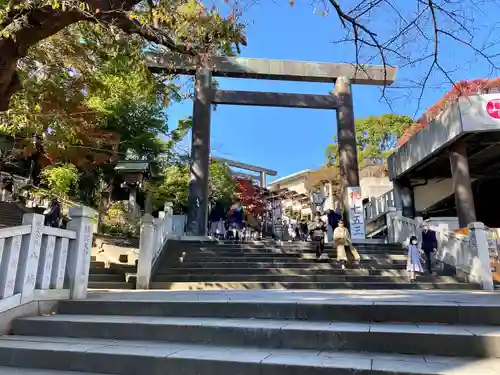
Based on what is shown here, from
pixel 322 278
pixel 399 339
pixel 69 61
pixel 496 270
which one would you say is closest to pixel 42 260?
pixel 69 61

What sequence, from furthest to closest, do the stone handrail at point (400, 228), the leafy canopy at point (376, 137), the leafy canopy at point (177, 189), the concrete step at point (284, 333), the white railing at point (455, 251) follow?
1. the leafy canopy at point (376, 137)
2. the leafy canopy at point (177, 189)
3. the stone handrail at point (400, 228)
4. the white railing at point (455, 251)
5. the concrete step at point (284, 333)

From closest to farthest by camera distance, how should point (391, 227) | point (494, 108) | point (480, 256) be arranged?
point (480, 256), point (494, 108), point (391, 227)

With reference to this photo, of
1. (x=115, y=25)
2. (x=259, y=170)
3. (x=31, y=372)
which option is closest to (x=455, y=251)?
(x=115, y=25)

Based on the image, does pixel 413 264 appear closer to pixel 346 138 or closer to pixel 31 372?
pixel 31 372

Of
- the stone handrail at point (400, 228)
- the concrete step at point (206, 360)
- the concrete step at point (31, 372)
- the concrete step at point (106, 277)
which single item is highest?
the stone handrail at point (400, 228)

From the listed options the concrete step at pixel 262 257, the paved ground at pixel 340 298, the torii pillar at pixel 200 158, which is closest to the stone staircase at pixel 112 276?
the concrete step at pixel 262 257

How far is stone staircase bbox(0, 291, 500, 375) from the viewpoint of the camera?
2.88 metres

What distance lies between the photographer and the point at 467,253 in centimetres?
887

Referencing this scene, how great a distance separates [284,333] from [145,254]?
230 inches

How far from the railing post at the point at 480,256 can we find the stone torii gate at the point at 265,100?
20.8 feet

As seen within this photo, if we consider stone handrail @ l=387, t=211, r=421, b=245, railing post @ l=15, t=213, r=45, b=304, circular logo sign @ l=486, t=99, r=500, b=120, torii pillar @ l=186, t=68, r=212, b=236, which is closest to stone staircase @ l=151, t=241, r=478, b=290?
stone handrail @ l=387, t=211, r=421, b=245

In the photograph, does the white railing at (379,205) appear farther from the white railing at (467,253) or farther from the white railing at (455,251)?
the white railing at (455,251)

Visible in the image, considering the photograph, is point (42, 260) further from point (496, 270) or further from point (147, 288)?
point (496, 270)

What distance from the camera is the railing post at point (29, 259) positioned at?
4410mm
